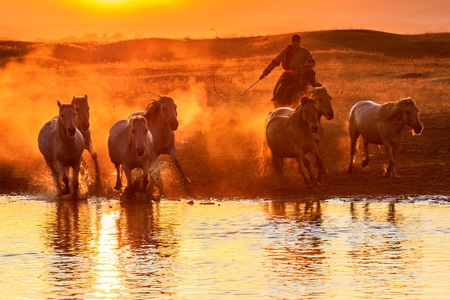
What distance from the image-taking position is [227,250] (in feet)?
45.9

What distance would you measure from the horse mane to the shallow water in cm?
317

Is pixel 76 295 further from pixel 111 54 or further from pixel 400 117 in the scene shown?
pixel 111 54

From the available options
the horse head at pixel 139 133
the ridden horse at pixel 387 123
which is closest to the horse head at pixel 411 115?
the ridden horse at pixel 387 123

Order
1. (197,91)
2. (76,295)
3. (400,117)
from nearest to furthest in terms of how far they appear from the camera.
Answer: (76,295)
(400,117)
(197,91)

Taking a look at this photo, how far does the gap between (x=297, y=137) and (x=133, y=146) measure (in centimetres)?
328

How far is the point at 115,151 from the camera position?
21141mm

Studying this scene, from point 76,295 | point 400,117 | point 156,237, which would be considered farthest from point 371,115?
point 76,295

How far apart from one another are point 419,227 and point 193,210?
4.11m

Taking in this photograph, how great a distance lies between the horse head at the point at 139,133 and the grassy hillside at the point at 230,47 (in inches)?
2366

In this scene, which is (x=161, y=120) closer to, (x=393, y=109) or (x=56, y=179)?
(x=56, y=179)

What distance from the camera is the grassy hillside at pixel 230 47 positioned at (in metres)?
87.6

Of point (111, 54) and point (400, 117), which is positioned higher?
point (111, 54)

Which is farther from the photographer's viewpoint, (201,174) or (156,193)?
(201,174)

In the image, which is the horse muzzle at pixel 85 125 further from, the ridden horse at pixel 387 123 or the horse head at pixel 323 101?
the ridden horse at pixel 387 123
